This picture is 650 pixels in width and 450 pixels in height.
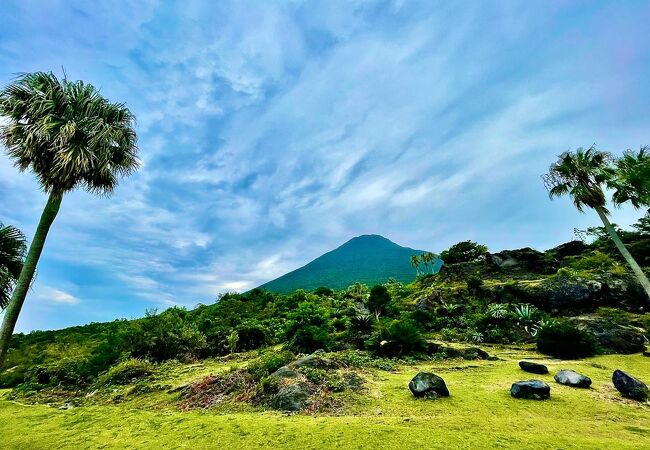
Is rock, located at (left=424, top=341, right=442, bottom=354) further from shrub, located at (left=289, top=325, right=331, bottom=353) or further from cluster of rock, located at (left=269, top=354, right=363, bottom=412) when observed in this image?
cluster of rock, located at (left=269, top=354, right=363, bottom=412)

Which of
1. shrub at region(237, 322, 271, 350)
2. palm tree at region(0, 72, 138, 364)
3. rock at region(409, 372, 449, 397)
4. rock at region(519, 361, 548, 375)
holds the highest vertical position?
palm tree at region(0, 72, 138, 364)

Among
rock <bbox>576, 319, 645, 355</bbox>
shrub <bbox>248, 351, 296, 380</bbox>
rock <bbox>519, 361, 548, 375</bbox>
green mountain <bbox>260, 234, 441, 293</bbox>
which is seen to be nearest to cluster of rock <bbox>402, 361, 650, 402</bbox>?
rock <bbox>519, 361, 548, 375</bbox>

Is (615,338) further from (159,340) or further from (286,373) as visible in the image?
(159,340)

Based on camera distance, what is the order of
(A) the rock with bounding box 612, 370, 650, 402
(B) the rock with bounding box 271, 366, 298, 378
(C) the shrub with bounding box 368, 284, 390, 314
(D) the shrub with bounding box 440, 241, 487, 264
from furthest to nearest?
(D) the shrub with bounding box 440, 241, 487, 264 < (C) the shrub with bounding box 368, 284, 390, 314 < (B) the rock with bounding box 271, 366, 298, 378 < (A) the rock with bounding box 612, 370, 650, 402

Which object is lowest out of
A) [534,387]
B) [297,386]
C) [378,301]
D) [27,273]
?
[534,387]

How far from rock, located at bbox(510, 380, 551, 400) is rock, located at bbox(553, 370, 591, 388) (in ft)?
4.52

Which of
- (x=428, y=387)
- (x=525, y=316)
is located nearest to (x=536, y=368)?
(x=428, y=387)

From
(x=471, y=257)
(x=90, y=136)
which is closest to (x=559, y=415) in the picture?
(x=90, y=136)

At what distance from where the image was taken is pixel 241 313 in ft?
94.7

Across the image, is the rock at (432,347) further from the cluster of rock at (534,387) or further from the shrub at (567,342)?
the cluster of rock at (534,387)

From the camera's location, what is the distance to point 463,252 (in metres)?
39.2

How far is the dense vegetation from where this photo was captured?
12.6 m

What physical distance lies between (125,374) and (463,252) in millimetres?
36774

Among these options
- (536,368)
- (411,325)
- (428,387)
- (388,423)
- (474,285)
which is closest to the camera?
(388,423)
